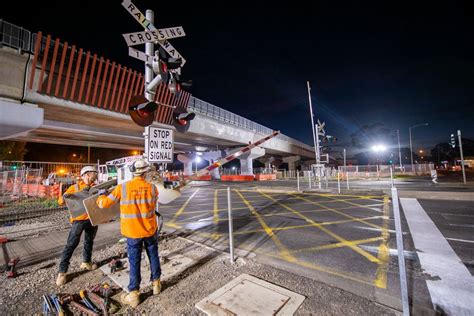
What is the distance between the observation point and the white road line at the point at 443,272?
2.71m

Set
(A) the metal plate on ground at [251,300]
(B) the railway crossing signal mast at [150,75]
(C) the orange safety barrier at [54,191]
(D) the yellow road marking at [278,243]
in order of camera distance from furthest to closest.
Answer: (C) the orange safety barrier at [54,191] → (D) the yellow road marking at [278,243] → (B) the railway crossing signal mast at [150,75] → (A) the metal plate on ground at [251,300]

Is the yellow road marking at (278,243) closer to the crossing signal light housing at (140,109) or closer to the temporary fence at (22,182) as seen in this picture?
the crossing signal light housing at (140,109)

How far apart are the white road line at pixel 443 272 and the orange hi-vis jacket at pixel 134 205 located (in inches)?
157

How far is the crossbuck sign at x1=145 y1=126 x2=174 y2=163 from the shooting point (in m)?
4.01

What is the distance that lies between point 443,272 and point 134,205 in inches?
198

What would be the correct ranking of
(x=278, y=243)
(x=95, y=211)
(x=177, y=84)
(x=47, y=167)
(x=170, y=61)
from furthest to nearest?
(x=47, y=167) < (x=278, y=243) < (x=177, y=84) < (x=170, y=61) < (x=95, y=211)

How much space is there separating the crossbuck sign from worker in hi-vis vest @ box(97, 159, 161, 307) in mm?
808

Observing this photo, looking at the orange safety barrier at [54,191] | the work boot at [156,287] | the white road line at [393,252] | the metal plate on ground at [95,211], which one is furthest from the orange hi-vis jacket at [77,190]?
the orange safety barrier at [54,191]

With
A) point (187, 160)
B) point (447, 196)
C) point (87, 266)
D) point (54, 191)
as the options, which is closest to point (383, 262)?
point (87, 266)

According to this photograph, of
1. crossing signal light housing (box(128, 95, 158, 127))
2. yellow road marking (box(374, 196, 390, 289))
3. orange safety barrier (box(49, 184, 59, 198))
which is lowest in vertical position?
yellow road marking (box(374, 196, 390, 289))

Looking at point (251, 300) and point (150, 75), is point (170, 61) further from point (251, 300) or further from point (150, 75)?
point (251, 300)

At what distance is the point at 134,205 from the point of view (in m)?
3.06

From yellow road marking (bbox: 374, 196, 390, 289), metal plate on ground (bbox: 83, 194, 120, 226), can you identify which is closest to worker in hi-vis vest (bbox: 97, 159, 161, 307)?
metal plate on ground (bbox: 83, 194, 120, 226)

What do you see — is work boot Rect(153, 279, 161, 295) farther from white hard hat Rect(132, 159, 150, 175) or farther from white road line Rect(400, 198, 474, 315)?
white road line Rect(400, 198, 474, 315)
